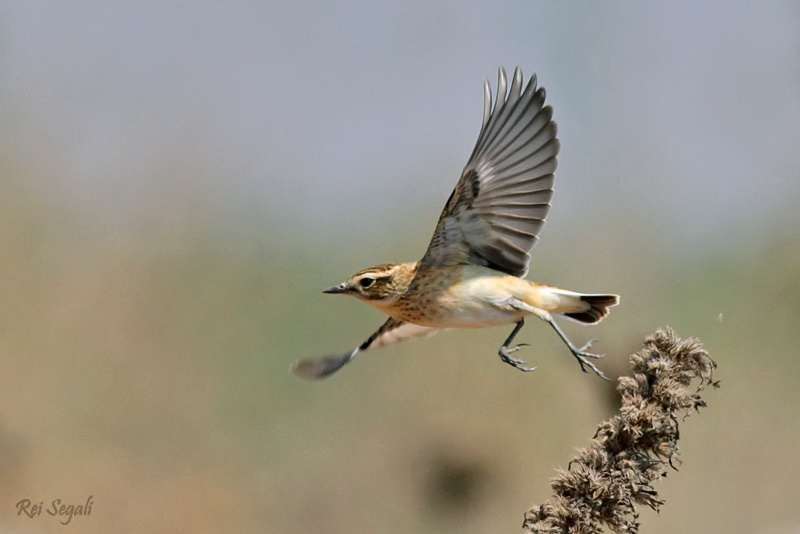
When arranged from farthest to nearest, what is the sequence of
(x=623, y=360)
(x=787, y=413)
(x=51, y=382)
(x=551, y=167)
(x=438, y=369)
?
(x=51, y=382), (x=787, y=413), (x=438, y=369), (x=551, y=167), (x=623, y=360)

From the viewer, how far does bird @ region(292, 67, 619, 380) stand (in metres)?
3.17

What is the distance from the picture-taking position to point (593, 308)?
335cm

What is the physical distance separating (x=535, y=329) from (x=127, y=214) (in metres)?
3.10

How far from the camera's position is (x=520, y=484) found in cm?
470

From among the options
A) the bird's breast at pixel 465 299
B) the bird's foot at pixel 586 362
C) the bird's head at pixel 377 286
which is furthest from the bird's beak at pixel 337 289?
the bird's foot at pixel 586 362

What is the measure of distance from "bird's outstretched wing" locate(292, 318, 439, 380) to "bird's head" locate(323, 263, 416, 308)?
0.56 meters

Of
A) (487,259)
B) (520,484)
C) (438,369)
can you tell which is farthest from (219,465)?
(487,259)

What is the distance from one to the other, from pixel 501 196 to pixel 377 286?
58 cm

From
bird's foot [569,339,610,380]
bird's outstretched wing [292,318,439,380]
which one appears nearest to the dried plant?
bird's foot [569,339,610,380]

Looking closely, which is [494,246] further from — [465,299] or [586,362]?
[586,362]

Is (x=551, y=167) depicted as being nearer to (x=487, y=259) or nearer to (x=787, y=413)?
(x=487, y=259)

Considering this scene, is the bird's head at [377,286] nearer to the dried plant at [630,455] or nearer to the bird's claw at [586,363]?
the bird's claw at [586,363]

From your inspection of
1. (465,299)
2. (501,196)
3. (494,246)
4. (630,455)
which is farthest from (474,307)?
(630,455)

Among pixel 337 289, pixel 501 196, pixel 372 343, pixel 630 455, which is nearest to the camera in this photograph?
pixel 630 455
